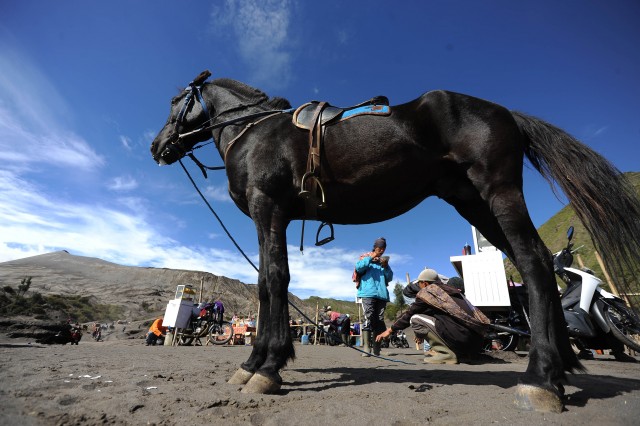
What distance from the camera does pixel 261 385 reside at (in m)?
2.29

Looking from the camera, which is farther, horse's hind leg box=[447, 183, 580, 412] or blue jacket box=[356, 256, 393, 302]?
blue jacket box=[356, 256, 393, 302]

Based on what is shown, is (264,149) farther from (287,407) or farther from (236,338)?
(236,338)

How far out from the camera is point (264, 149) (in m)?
2.97

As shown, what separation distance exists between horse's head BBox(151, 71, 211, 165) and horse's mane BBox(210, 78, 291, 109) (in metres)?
0.28

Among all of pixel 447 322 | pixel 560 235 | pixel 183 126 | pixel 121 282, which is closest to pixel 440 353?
pixel 447 322

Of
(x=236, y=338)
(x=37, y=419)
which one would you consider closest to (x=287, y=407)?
(x=37, y=419)

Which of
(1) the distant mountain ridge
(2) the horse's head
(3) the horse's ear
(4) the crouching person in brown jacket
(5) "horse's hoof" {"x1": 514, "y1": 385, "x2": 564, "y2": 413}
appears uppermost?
(1) the distant mountain ridge

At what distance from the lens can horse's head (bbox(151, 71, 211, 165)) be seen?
393 centimetres

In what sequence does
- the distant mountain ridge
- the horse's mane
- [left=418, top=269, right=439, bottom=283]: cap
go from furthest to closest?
the distant mountain ridge < [left=418, top=269, right=439, bottom=283]: cap < the horse's mane

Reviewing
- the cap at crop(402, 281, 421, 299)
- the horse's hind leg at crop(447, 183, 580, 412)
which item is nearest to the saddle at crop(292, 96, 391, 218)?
the horse's hind leg at crop(447, 183, 580, 412)

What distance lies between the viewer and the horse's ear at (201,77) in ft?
13.4

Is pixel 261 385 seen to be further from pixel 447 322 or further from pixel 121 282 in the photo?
pixel 121 282

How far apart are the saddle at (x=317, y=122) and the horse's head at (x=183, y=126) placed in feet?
5.07

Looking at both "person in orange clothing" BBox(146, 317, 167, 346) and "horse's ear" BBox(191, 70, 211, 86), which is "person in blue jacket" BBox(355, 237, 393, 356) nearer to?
"horse's ear" BBox(191, 70, 211, 86)
